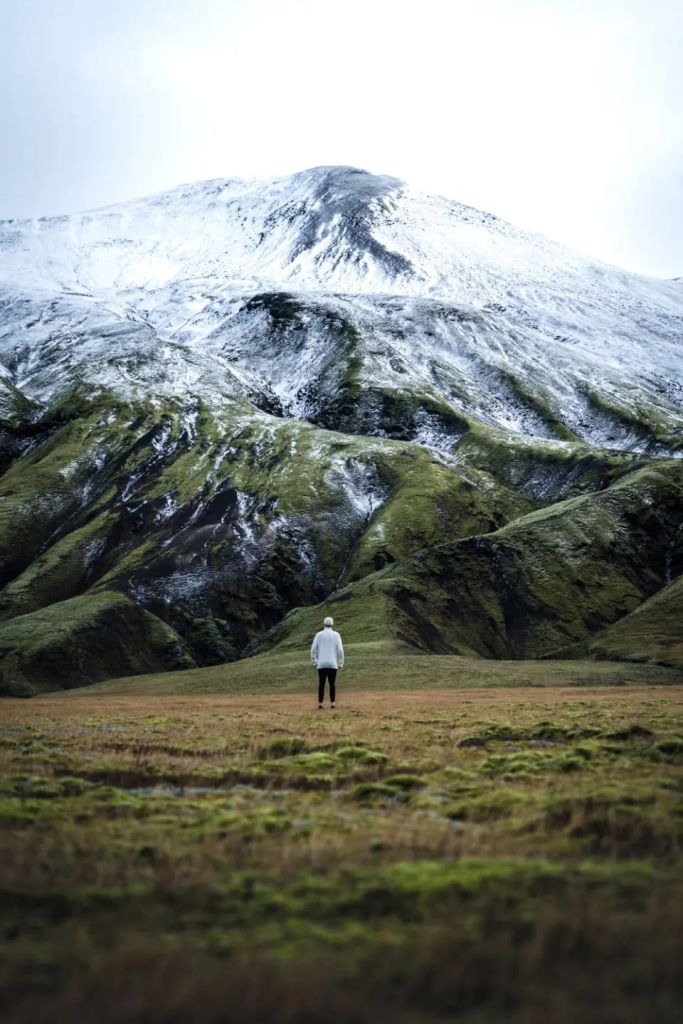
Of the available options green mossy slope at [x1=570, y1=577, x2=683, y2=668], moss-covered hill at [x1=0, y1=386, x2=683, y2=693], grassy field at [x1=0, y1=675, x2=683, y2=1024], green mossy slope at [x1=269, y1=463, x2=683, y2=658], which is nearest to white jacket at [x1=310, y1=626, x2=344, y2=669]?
grassy field at [x1=0, y1=675, x2=683, y2=1024]

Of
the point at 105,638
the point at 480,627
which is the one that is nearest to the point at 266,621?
the point at 105,638

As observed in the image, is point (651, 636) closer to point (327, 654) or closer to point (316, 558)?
point (327, 654)

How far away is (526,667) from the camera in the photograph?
6962 centimetres

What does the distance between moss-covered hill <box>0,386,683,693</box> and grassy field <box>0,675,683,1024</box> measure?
70241 millimetres

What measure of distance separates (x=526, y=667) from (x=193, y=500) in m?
124

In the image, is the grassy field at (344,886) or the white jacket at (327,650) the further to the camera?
the white jacket at (327,650)

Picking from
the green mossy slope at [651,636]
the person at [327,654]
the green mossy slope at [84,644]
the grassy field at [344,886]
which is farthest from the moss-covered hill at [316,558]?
the grassy field at [344,886]

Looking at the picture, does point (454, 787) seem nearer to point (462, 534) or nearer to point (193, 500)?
point (462, 534)

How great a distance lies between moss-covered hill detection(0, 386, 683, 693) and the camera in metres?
120

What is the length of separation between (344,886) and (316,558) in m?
158

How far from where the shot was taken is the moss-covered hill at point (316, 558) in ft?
393

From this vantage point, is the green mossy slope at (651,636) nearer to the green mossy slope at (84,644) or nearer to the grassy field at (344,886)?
the grassy field at (344,886)

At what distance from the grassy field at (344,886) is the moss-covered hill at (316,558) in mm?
70241

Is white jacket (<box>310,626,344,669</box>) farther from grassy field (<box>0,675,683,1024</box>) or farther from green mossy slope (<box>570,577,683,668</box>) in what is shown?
green mossy slope (<box>570,577,683,668</box>)
